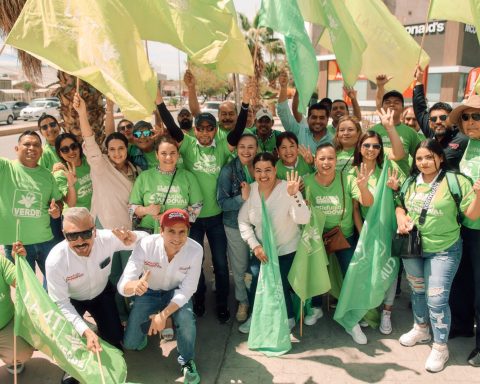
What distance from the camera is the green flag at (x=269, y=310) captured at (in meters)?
3.65

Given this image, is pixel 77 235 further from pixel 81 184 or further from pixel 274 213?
pixel 274 213

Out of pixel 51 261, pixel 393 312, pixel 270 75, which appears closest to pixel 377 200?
pixel 393 312

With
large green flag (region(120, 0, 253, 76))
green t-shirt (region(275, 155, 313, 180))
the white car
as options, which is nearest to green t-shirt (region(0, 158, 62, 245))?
large green flag (region(120, 0, 253, 76))

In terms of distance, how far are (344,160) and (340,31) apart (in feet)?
4.08

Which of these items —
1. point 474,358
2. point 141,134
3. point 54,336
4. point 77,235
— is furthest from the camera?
point 141,134

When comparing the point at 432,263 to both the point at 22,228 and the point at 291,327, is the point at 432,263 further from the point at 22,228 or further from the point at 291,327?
the point at 22,228

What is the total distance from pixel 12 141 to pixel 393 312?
18.8m

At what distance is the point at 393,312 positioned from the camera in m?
4.38

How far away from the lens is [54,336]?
301 centimetres

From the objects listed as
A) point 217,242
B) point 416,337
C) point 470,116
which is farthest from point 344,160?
point 416,337

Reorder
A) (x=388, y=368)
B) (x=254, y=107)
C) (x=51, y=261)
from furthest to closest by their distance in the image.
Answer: (x=254, y=107), (x=388, y=368), (x=51, y=261)

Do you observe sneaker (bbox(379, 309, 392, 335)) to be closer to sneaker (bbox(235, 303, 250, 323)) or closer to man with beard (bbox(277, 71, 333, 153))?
sneaker (bbox(235, 303, 250, 323))

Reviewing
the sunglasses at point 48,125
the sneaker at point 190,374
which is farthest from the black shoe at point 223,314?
the sunglasses at point 48,125

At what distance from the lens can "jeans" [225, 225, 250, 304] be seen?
4094 mm
